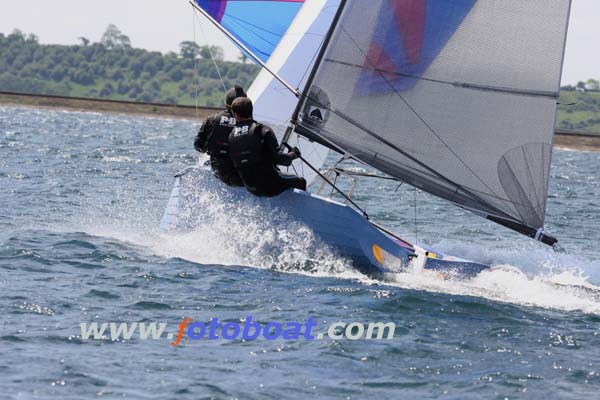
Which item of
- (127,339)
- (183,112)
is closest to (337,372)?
(127,339)

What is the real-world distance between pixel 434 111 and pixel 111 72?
151619 millimetres

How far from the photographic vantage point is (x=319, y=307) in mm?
8133

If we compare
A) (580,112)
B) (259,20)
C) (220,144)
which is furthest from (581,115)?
(220,144)

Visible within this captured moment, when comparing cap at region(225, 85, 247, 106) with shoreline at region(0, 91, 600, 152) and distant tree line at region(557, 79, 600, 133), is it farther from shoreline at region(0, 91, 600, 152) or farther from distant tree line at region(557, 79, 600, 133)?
distant tree line at region(557, 79, 600, 133)

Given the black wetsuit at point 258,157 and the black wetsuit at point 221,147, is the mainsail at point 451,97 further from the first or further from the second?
the black wetsuit at point 221,147

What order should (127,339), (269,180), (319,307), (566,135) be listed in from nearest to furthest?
(127,339) → (319,307) → (269,180) → (566,135)

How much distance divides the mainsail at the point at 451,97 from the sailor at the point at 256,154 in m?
0.46

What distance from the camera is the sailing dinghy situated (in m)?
9.80

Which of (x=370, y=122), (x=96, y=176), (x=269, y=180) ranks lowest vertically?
(x=96, y=176)

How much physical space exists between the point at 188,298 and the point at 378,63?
3.07 meters

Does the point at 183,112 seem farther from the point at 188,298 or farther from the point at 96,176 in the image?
the point at 188,298

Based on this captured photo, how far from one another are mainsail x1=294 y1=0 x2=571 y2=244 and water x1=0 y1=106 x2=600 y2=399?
0.93 m

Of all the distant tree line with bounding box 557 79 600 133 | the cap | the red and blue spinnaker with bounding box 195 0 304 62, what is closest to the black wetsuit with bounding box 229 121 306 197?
the cap

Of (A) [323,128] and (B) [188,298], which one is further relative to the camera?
(A) [323,128]
